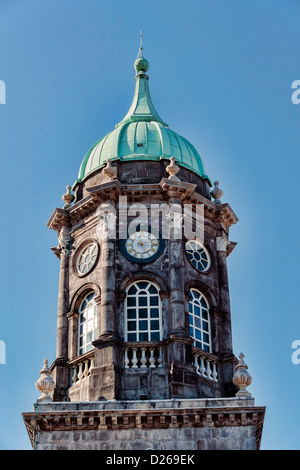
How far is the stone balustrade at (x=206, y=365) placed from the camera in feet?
120

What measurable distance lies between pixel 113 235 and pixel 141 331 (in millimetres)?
3917

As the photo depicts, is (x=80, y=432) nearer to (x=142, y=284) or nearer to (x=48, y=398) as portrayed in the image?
(x=48, y=398)

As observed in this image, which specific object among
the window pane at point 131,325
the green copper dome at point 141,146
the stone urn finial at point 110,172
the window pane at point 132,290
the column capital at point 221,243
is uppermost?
the green copper dome at point 141,146

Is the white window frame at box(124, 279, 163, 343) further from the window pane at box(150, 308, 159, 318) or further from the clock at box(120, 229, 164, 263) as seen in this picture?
the clock at box(120, 229, 164, 263)

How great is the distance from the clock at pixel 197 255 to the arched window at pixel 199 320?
43.5 inches

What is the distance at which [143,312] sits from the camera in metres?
37.2

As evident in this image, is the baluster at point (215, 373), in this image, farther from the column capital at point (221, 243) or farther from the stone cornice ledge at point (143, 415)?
the column capital at point (221, 243)

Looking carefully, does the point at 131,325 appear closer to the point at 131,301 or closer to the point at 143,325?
the point at 143,325

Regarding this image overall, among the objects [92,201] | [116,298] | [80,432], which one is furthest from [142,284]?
[80,432]

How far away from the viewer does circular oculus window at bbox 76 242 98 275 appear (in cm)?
3894

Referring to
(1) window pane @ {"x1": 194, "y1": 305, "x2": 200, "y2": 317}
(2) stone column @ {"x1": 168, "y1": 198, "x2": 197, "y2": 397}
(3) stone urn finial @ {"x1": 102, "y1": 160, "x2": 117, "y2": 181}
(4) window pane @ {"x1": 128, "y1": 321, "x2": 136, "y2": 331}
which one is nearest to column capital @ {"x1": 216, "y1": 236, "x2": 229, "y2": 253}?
(2) stone column @ {"x1": 168, "y1": 198, "x2": 197, "y2": 397}

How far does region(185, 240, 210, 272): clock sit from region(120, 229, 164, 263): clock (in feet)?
→ 3.87

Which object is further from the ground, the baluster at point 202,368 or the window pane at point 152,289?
the window pane at point 152,289

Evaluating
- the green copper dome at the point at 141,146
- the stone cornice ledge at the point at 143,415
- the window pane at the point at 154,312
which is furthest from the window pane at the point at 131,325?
the green copper dome at the point at 141,146
